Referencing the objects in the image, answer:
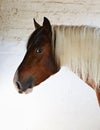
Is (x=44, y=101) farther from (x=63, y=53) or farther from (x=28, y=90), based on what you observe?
(x=63, y=53)

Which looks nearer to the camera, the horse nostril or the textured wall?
the horse nostril

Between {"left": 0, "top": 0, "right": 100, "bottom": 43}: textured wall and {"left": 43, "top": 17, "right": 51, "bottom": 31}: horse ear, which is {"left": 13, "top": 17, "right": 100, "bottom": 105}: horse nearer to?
{"left": 43, "top": 17, "right": 51, "bottom": 31}: horse ear

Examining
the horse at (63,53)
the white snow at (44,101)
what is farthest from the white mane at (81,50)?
the white snow at (44,101)

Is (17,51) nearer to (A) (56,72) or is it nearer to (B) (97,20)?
(A) (56,72)

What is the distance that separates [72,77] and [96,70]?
0.78 feet

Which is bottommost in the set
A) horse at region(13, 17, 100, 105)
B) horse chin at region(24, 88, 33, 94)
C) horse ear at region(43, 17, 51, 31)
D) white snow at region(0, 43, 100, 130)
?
white snow at region(0, 43, 100, 130)

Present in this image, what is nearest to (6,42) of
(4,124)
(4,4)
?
(4,4)

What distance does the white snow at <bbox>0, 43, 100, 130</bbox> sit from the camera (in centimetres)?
139

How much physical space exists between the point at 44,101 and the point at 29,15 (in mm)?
426

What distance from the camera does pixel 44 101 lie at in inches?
55.7

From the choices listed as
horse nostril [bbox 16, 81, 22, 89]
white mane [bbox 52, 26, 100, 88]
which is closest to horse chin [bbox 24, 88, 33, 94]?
horse nostril [bbox 16, 81, 22, 89]

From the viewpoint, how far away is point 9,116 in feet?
4.63

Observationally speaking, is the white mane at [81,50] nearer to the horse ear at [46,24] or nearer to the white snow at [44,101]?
the horse ear at [46,24]

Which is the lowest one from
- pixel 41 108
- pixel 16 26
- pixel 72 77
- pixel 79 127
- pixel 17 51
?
pixel 79 127
